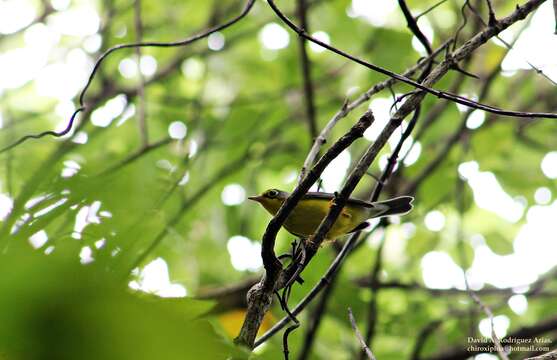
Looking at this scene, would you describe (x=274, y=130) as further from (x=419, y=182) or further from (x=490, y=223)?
(x=490, y=223)

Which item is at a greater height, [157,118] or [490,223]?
[490,223]

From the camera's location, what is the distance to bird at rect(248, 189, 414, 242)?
4082 mm

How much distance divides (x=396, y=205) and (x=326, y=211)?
2.22 feet

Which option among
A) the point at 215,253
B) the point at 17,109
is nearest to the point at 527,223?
the point at 215,253

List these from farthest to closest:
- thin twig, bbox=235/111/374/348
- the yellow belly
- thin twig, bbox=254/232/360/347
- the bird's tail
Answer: the bird's tail < the yellow belly < thin twig, bbox=254/232/360/347 < thin twig, bbox=235/111/374/348

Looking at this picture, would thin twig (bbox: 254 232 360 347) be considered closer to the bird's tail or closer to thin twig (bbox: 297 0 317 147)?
the bird's tail

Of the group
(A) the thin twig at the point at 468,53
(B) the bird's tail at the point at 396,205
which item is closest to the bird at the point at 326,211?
(B) the bird's tail at the point at 396,205

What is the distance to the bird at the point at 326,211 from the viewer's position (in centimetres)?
408

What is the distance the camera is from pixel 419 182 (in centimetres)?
542

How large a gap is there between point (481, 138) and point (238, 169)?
217 cm

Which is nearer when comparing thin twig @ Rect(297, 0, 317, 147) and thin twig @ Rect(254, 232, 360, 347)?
thin twig @ Rect(254, 232, 360, 347)

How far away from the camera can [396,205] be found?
4.65 meters

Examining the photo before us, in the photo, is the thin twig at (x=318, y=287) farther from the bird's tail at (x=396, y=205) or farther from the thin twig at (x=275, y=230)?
the bird's tail at (x=396, y=205)

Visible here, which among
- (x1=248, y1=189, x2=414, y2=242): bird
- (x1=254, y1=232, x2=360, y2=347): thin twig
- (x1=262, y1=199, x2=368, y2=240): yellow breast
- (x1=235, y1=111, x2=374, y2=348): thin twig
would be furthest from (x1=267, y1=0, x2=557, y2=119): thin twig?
(x1=248, y1=189, x2=414, y2=242): bird
